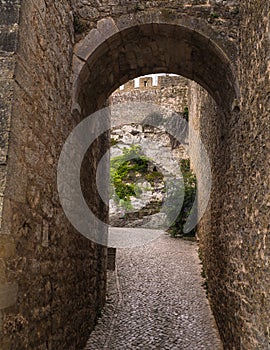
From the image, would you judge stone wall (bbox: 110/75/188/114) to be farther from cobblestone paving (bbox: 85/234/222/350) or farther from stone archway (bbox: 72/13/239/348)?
stone archway (bbox: 72/13/239/348)

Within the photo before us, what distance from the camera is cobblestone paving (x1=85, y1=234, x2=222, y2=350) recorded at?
5.20 meters

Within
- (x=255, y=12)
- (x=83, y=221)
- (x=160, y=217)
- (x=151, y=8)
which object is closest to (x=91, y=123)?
(x=83, y=221)

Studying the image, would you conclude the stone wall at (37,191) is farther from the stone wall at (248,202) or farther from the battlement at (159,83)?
the battlement at (159,83)

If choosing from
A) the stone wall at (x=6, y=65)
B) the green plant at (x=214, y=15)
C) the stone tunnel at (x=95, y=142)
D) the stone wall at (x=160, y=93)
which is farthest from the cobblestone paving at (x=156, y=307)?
the stone wall at (x=160, y=93)

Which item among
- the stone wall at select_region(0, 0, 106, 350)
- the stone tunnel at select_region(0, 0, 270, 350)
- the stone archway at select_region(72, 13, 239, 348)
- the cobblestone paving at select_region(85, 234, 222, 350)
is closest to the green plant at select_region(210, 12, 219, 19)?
the stone tunnel at select_region(0, 0, 270, 350)

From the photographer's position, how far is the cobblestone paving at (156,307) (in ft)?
17.1

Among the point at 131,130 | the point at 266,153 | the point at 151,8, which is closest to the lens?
the point at 266,153

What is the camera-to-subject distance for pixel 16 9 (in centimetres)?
273

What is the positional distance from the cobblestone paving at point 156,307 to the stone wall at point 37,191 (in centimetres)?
114

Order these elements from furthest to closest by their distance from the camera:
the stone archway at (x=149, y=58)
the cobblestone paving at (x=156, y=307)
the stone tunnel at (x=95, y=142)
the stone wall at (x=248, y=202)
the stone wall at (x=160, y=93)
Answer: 1. the stone wall at (x=160, y=93)
2. the cobblestone paving at (x=156, y=307)
3. the stone archway at (x=149, y=58)
4. the stone wall at (x=248, y=202)
5. the stone tunnel at (x=95, y=142)

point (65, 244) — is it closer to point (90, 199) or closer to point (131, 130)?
point (90, 199)

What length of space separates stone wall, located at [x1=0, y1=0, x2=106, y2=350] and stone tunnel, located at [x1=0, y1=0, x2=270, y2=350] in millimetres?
11

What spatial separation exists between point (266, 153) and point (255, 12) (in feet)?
4.57

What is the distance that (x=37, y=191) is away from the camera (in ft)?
10.3
